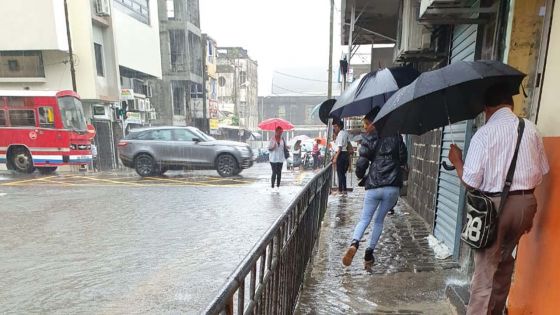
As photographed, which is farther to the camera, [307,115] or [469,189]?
[307,115]

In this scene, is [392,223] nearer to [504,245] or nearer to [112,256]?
[504,245]

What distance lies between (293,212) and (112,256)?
345cm

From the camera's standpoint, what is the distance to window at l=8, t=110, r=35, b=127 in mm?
14828

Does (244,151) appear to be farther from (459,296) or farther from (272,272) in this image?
(272,272)

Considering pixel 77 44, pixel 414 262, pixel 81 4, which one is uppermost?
pixel 81 4

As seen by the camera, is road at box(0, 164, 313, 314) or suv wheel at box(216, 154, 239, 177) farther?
suv wheel at box(216, 154, 239, 177)

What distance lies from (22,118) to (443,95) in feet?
56.3

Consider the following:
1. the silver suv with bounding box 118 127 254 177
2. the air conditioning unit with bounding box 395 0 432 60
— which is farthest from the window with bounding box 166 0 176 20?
the air conditioning unit with bounding box 395 0 432 60

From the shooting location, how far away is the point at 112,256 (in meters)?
4.90

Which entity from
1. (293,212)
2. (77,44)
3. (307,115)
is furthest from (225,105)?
(293,212)

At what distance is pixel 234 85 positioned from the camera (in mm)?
41531

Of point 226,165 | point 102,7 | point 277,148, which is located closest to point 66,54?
point 102,7

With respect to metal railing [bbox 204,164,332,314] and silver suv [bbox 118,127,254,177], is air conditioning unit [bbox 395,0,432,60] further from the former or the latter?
silver suv [bbox 118,127,254,177]

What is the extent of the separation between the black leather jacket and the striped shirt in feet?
5.03
